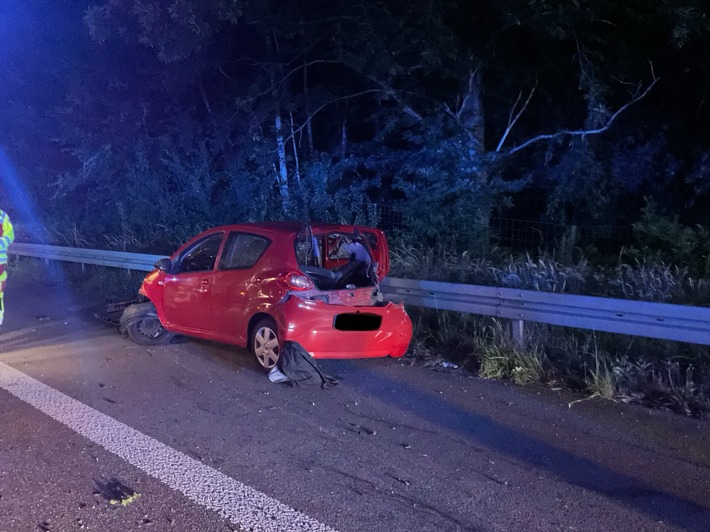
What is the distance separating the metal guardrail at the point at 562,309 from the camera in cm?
562

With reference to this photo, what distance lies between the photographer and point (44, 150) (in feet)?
72.9

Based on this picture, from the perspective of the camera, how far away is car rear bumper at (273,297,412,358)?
243 inches

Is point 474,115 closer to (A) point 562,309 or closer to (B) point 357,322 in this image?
(A) point 562,309

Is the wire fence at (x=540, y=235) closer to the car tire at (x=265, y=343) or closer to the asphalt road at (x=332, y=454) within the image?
the asphalt road at (x=332, y=454)

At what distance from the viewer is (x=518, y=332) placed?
267 inches

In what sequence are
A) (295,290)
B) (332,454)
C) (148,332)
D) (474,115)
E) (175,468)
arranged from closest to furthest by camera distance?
(175,468) → (332,454) → (295,290) → (148,332) → (474,115)

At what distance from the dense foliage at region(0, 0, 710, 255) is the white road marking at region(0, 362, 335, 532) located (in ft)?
22.7

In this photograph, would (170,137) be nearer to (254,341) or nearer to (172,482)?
(254,341)

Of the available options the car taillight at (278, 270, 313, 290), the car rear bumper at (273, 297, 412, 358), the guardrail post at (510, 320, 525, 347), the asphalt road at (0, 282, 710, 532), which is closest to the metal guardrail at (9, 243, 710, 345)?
the guardrail post at (510, 320, 525, 347)

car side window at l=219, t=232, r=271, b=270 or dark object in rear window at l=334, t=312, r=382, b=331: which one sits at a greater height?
car side window at l=219, t=232, r=271, b=270

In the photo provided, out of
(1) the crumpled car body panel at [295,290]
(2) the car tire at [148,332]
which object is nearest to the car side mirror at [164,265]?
(1) the crumpled car body panel at [295,290]

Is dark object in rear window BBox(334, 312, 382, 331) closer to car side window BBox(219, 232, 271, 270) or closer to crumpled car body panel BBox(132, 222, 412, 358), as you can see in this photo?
crumpled car body panel BBox(132, 222, 412, 358)

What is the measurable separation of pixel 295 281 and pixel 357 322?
71 cm

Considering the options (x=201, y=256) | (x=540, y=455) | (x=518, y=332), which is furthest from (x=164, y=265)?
(x=540, y=455)
